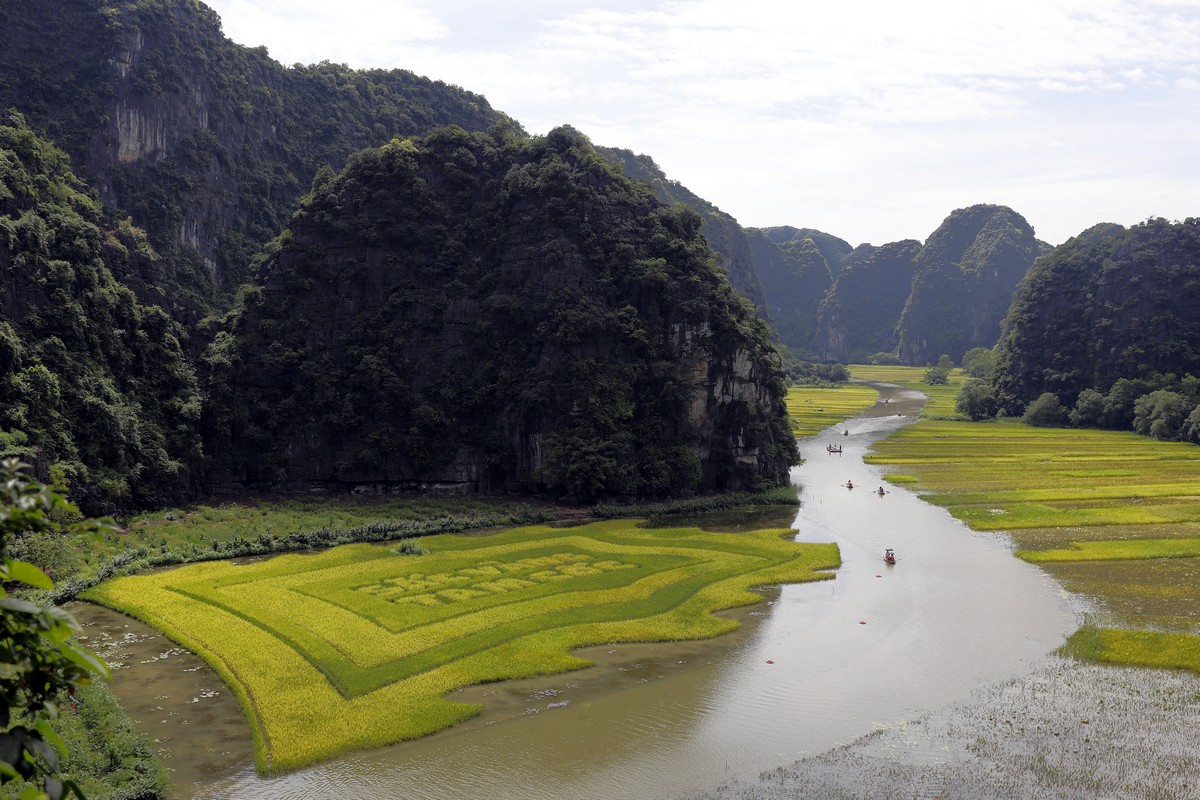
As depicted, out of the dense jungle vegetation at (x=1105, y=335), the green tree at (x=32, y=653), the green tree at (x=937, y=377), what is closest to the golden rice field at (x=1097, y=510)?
the dense jungle vegetation at (x=1105, y=335)

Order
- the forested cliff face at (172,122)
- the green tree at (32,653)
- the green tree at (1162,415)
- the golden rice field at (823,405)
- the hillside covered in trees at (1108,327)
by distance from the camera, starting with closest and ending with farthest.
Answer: the green tree at (32,653) < the forested cliff face at (172,122) < the green tree at (1162,415) < the hillside covered in trees at (1108,327) < the golden rice field at (823,405)

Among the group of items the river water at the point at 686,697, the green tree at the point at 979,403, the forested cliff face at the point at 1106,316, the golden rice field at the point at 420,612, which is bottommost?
the river water at the point at 686,697

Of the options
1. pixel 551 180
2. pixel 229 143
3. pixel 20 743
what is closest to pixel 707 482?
pixel 551 180

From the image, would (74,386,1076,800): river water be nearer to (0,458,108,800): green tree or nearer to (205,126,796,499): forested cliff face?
(0,458,108,800): green tree

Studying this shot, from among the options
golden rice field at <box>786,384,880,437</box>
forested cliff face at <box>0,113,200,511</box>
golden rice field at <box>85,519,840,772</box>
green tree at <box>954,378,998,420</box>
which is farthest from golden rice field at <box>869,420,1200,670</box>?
forested cliff face at <box>0,113,200,511</box>

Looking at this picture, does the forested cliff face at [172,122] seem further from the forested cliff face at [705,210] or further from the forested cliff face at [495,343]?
the forested cliff face at [705,210]

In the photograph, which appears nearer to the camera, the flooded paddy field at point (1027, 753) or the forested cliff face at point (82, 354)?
the flooded paddy field at point (1027, 753)

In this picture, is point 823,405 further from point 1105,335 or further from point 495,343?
point 495,343
